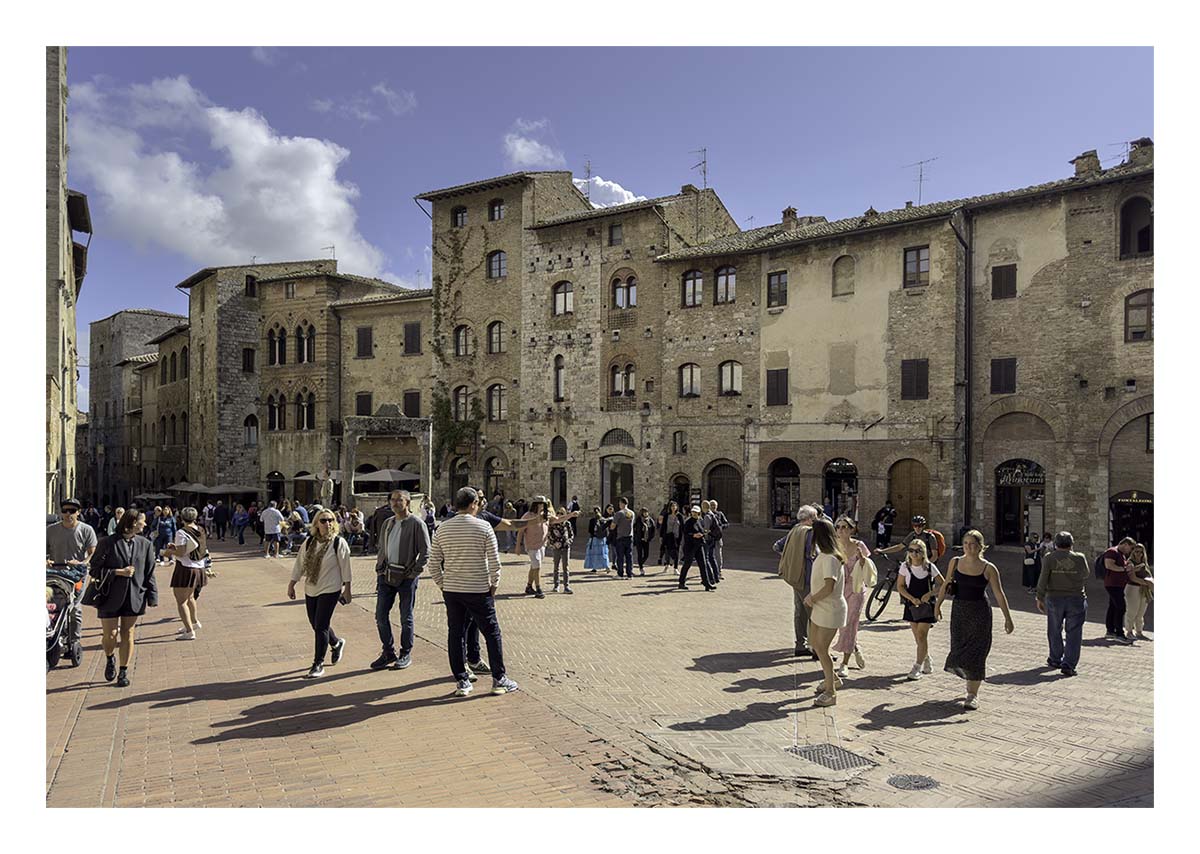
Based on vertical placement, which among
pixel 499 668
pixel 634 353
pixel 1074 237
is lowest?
pixel 499 668

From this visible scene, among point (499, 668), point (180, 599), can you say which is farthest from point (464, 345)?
point (499, 668)

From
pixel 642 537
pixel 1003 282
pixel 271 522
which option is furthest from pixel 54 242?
pixel 1003 282

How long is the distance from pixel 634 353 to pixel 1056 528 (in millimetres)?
15118

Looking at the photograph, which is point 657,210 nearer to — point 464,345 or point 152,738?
point 464,345

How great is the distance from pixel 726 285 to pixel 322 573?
2311 centimetres

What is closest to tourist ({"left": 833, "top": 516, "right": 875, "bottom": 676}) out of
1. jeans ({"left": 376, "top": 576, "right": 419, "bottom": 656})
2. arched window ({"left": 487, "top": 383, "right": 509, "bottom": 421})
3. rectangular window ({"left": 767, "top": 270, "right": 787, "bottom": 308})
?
jeans ({"left": 376, "top": 576, "right": 419, "bottom": 656})

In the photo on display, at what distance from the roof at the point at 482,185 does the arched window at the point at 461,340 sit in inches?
224

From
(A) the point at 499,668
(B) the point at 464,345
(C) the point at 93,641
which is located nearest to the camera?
(A) the point at 499,668

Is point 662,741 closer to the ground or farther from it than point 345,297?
closer to the ground

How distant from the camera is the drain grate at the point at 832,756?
581 centimetres

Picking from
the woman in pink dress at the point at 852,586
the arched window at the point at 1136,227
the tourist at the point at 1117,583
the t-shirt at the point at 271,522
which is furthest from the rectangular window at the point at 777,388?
the woman in pink dress at the point at 852,586

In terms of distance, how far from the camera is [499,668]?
721 cm

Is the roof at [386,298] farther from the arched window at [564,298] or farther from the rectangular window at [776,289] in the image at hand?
the rectangular window at [776,289]

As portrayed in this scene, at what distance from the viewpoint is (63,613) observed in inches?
316
